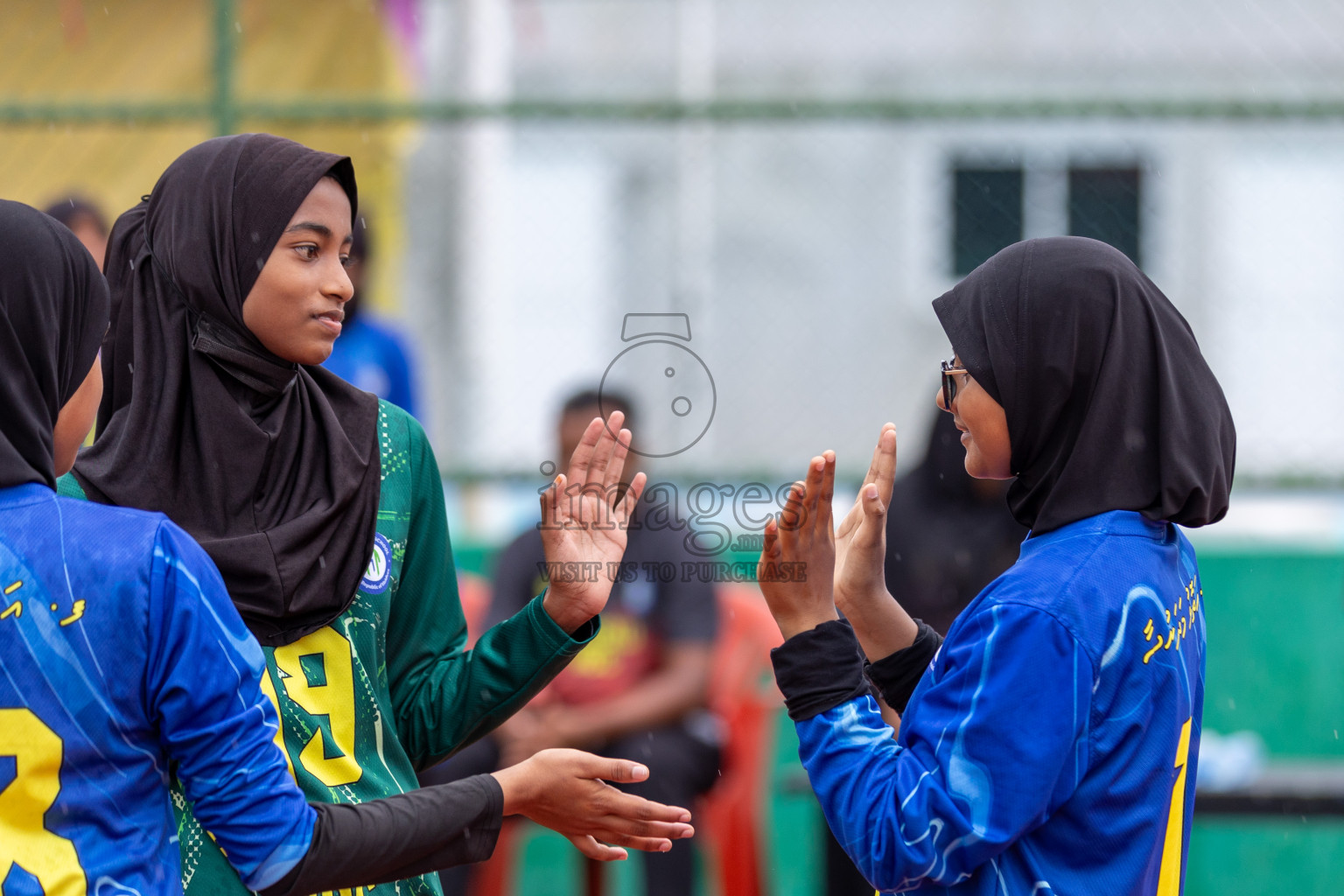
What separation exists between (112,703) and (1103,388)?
3.99 feet

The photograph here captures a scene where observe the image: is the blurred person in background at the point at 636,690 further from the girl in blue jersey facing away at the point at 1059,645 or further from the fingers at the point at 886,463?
the girl in blue jersey facing away at the point at 1059,645

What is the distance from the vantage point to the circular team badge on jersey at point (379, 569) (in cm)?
184

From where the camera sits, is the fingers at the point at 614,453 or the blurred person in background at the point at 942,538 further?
the blurred person in background at the point at 942,538

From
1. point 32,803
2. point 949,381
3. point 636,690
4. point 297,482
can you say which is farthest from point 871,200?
point 32,803

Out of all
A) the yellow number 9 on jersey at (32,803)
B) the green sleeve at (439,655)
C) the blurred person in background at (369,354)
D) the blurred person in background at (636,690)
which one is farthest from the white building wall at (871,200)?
the yellow number 9 on jersey at (32,803)

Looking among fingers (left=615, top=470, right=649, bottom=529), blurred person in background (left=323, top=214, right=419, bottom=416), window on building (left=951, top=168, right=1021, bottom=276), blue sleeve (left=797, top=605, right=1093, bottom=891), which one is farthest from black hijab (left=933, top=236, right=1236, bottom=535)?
window on building (left=951, top=168, right=1021, bottom=276)

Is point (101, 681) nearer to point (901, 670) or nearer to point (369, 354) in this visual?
point (901, 670)

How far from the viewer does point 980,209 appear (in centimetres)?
732

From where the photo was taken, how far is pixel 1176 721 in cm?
160

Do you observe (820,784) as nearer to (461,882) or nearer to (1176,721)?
(1176,721)

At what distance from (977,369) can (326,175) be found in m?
0.98

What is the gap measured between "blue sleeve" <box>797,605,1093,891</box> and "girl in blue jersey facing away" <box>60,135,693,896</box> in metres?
0.47

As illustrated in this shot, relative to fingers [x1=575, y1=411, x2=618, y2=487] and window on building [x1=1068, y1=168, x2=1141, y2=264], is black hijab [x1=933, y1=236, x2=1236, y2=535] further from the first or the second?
window on building [x1=1068, y1=168, x2=1141, y2=264]

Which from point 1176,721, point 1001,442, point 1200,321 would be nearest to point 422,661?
point 1001,442
